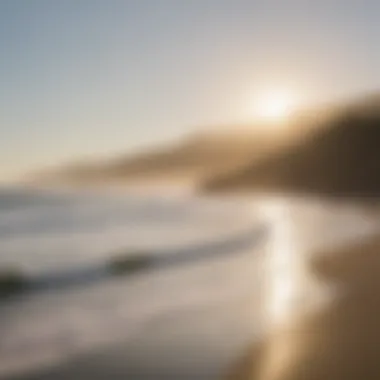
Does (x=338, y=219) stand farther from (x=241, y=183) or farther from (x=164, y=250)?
(x=241, y=183)

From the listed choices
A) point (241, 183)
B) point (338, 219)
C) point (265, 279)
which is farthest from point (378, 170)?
point (265, 279)

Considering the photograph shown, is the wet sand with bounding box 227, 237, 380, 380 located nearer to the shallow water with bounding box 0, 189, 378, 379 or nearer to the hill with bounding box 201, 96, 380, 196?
the shallow water with bounding box 0, 189, 378, 379

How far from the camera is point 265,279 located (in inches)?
492

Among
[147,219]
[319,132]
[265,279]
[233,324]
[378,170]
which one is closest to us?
[233,324]

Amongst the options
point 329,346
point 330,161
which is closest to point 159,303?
point 329,346

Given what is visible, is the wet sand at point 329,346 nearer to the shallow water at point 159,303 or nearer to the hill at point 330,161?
the shallow water at point 159,303

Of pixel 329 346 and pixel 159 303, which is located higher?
pixel 159 303

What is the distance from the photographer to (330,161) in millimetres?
61375

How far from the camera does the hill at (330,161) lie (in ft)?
187

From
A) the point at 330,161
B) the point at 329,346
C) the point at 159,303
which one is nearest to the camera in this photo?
the point at 329,346

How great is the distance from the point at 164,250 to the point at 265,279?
5.71 m

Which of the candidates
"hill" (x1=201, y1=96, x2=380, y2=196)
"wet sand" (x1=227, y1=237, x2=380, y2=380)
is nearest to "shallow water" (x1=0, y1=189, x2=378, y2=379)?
"wet sand" (x1=227, y1=237, x2=380, y2=380)

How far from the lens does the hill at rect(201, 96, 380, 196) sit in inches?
2243

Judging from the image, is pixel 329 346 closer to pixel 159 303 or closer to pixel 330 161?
pixel 159 303
